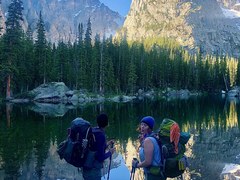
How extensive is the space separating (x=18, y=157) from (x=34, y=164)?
6.19ft

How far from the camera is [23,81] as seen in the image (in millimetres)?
75250

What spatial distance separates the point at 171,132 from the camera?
320 inches

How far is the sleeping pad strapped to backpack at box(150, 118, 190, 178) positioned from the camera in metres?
8.17

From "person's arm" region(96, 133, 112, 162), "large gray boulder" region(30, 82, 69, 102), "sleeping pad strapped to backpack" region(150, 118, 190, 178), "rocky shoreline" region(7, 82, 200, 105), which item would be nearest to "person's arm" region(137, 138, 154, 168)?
"sleeping pad strapped to backpack" region(150, 118, 190, 178)

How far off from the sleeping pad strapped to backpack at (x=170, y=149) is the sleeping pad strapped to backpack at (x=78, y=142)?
181cm

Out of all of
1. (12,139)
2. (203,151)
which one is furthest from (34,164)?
(203,151)

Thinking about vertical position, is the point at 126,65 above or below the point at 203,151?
above

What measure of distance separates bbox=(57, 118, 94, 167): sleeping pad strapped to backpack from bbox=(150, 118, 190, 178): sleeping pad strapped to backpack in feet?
5.93

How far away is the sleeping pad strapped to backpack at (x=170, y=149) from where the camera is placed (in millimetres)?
8172

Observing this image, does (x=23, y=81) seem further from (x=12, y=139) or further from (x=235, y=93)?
(x=235, y=93)

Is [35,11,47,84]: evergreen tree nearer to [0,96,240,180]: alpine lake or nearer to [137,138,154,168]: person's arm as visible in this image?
[0,96,240,180]: alpine lake

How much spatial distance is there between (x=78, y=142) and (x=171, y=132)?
7.76 ft

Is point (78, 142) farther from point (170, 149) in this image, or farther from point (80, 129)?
point (170, 149)

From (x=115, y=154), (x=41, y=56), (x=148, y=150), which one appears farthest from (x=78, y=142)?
(x=41, y=56)
